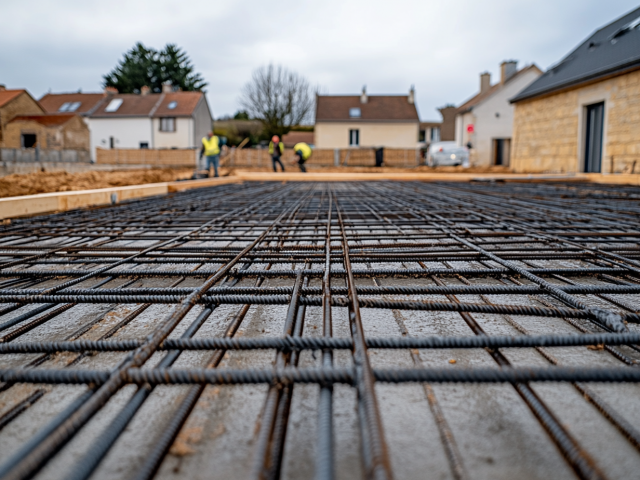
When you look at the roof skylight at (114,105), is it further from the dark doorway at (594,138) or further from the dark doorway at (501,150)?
the dark doorway at (594,138)

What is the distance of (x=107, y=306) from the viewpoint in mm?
1754

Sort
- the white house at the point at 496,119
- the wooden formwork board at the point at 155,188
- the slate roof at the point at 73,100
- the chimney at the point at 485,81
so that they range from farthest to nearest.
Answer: the slate roof at the point at 73,100 → the chimney at the point at 485,81 → the white house at the point at 496,119 → the wooden formwork board at the point at 155,188

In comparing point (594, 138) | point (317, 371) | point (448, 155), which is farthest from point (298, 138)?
point (317, 371)

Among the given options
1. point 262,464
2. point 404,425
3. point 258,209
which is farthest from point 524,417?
point 258,209

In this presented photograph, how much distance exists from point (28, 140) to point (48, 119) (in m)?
2.05

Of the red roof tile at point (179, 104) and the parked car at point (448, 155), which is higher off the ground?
the red roof tile at point (179, 104)

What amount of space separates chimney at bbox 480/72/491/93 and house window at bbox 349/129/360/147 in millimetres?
9011

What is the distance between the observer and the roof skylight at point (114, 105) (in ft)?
119

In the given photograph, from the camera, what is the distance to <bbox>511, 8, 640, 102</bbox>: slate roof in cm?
1141

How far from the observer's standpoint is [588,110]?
13.1m

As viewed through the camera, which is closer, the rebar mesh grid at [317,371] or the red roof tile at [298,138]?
the rebar mesh grid at [317,371]

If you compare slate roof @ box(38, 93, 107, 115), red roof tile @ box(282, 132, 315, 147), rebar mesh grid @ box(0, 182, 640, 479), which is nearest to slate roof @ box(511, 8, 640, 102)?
rebar mesh grid @ box(0, 182, 640, 479)

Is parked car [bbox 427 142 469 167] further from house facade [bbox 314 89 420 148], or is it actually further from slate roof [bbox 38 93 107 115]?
slate roof [bbox 38 93 107 115]

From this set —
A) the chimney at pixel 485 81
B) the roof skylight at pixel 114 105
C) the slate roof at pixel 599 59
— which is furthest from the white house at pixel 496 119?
the roof skylight at pixel 114 105
